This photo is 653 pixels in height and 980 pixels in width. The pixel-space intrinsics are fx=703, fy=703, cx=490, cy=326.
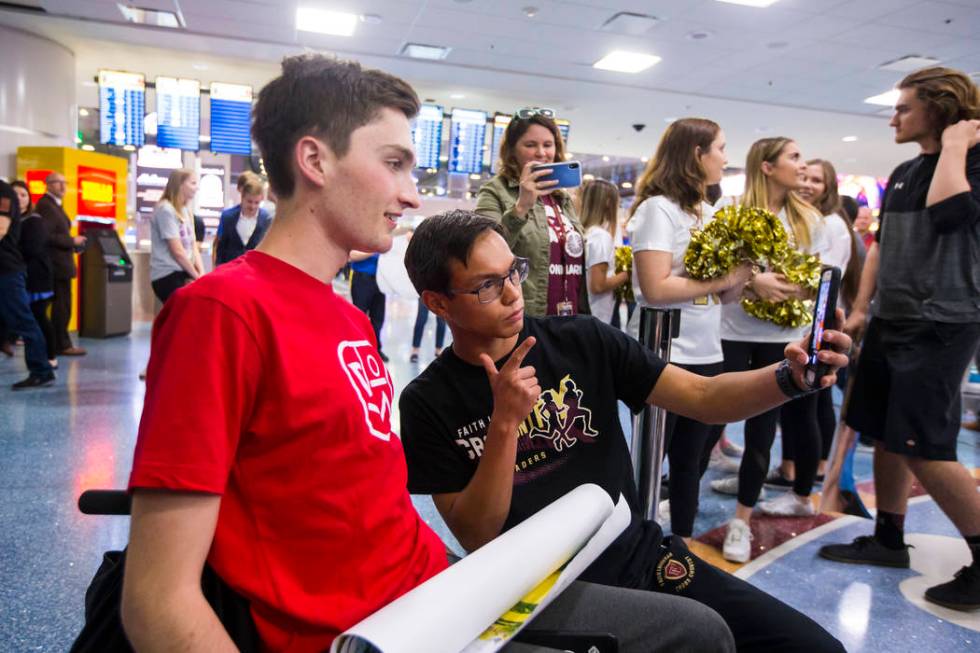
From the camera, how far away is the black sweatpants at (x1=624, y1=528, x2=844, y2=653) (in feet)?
4.02

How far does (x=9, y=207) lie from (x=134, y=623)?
4.87 meters

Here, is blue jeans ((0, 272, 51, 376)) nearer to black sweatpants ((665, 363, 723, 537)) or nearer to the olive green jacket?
the olive green jacket

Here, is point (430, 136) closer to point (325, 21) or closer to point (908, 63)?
point (325, 21)

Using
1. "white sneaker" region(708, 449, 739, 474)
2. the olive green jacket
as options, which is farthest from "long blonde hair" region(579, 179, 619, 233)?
the olive green jacket

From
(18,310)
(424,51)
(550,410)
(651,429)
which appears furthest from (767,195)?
(424,51)

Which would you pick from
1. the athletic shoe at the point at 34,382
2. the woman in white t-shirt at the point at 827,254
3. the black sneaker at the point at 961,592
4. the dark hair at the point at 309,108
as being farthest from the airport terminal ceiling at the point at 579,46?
the dark hair at the point at 309,108

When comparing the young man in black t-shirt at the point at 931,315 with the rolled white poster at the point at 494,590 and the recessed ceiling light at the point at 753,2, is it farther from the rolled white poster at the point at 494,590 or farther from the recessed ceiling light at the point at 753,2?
the recessed ceiling light at the point at 753,2

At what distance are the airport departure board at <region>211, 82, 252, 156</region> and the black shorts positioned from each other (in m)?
8.25

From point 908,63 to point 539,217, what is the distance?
25.7 ft

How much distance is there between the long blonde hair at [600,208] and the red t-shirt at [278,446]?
341 cm

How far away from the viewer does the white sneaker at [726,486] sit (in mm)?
3410

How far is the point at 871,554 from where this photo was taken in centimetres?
261

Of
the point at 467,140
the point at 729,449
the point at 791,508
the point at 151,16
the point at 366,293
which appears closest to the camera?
the point at 791,508

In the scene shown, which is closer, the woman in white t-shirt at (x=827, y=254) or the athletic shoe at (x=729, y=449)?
the woman in white t-shirt at (x=827, y=254)
